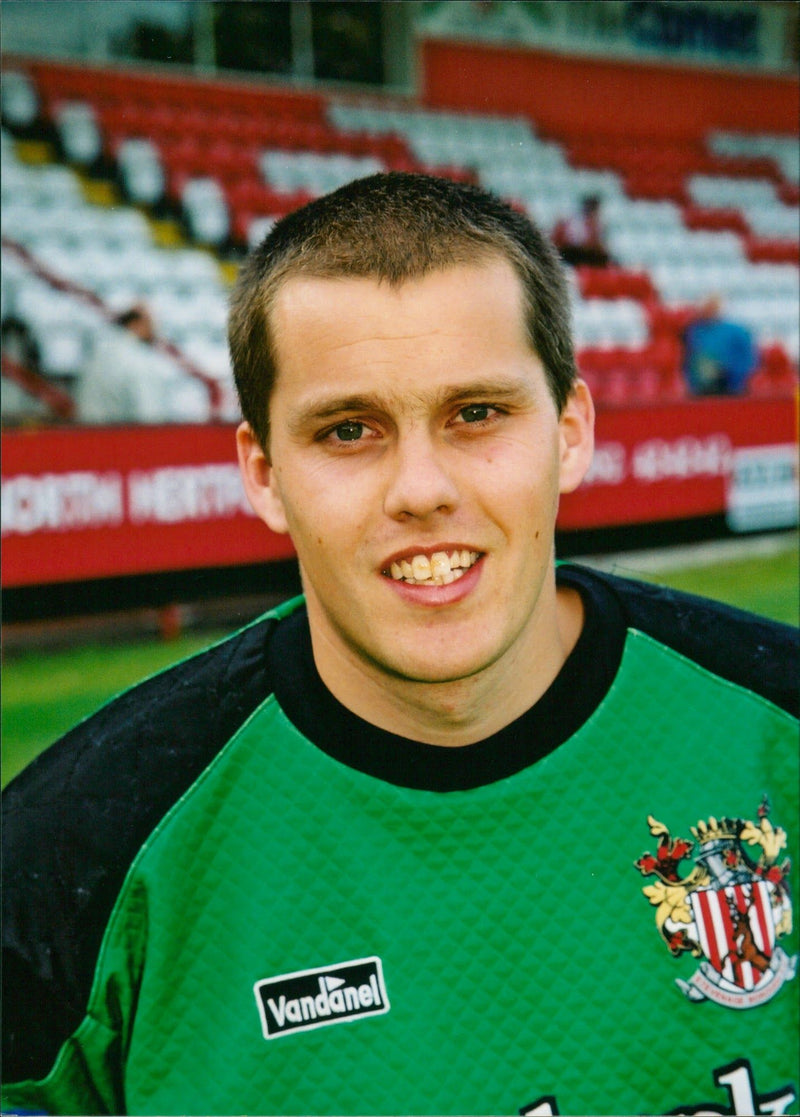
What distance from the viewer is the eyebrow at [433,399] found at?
1192 millimetres

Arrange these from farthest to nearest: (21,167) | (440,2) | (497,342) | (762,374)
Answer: (440,2) → (762,374) → (21,167) → (497,342)

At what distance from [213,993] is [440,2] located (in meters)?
9.51

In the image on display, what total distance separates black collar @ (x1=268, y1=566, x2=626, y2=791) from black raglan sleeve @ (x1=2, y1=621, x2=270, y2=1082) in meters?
0.05

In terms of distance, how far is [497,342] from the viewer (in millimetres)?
1223

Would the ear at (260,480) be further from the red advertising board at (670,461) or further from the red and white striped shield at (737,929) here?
the red advertising board at (670,461)

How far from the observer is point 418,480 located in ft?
3.84

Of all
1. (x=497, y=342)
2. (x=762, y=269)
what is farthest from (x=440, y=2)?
(x=497, y=342)

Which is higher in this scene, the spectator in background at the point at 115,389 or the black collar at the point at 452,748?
the spectator in background at the point at 115,389

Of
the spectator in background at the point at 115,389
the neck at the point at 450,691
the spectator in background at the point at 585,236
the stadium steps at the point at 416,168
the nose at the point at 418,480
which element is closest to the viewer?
the nose at the point at 418,480

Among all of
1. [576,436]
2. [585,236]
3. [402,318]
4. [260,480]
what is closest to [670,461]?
[585,236]

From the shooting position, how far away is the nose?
1.17m

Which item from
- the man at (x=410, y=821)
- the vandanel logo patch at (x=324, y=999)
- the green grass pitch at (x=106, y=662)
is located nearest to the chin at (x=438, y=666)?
the man at (x=410, y=821)

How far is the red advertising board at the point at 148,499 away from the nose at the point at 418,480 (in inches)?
133

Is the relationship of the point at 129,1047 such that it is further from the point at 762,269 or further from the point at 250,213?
the point at 762,269
